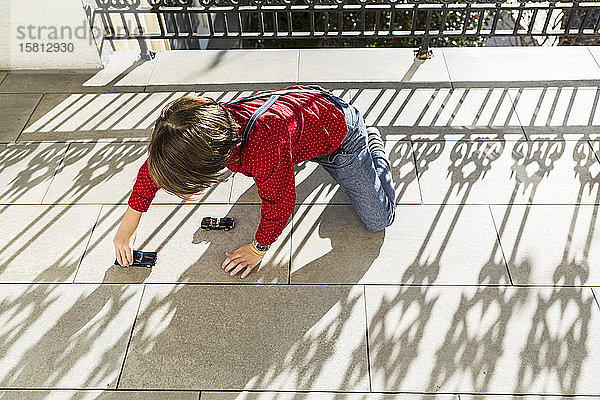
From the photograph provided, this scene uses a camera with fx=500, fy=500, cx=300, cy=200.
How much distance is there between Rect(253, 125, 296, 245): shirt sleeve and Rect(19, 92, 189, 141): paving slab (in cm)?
113

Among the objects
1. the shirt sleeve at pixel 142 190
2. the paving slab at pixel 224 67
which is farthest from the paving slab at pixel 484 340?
the paving slab at pixel 224 67

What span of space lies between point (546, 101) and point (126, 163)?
7.13 ft

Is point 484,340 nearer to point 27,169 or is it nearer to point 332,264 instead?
point 332,264

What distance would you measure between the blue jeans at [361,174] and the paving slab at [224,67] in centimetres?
103

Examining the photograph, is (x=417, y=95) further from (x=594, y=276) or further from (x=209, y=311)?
(x=209, y=311)

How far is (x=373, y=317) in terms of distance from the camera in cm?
184

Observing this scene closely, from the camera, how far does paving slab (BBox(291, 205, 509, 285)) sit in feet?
6.42

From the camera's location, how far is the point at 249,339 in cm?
180

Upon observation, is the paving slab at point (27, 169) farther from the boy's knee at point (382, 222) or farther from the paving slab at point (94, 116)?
the boy's knee at point (382, 222)

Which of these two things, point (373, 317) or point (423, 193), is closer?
point (373, 317)

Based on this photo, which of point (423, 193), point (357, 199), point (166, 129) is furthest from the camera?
point (423, 193)

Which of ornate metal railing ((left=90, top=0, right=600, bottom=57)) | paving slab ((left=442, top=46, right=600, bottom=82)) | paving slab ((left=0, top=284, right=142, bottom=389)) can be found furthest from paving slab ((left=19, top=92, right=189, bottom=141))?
paving slab ((left=442, top=46, right=600, bottom=82))

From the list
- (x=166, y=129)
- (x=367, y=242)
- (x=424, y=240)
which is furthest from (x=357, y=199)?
(x=166, y=129)

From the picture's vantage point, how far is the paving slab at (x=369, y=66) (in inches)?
112
